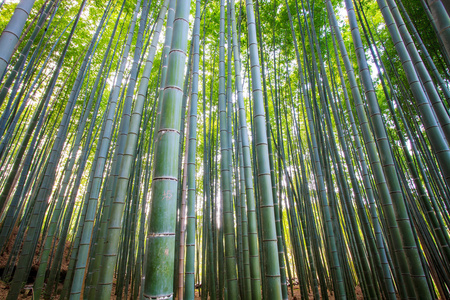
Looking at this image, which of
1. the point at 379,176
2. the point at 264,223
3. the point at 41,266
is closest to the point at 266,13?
the point at 379,176

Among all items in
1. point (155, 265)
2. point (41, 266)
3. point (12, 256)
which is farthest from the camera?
point (12, 256)

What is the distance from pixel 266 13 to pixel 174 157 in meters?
3.97

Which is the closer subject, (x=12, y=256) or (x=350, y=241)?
(x=350, y=241)

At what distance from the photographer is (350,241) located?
3223 mm

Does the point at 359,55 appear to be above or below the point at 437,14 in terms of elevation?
above

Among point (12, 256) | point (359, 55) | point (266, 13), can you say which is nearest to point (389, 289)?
point (359, 55)

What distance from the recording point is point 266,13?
3971 millimetres

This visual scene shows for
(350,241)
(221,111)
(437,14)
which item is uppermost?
(221,111)

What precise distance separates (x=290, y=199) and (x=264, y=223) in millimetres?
1904

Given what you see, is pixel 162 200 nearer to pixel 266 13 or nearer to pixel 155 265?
pixel 155 265

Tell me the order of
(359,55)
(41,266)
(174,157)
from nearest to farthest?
(174,157) → (359,55) → (41,266)

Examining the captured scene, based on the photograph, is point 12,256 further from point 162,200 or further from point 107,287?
point 162,200

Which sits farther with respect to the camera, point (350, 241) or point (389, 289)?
point (350, 241)

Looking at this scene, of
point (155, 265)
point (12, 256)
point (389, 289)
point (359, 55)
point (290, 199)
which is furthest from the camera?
point (12, 256)
